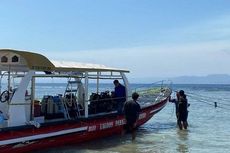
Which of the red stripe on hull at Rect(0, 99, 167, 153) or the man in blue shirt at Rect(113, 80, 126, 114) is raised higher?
the man in blue shirt at Rect(113, 80, 126, 114)

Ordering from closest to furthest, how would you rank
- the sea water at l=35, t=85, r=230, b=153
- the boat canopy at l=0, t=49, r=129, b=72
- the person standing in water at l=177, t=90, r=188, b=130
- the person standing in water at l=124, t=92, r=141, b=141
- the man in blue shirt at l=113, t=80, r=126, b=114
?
the boat canopy at l=0, t=49, r=129, b=72 < the sea water at l=35, t=85, r=230, b=153 < the person standing in water at l=124, t=92, r=141, b=141 < the man in blue shirt at l=113, t=80, r=126, b=114 < the person standing in water at l=177, t=90, r=188, b=130

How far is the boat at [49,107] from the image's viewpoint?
1118 cm

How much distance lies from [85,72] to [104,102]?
79.3 inches

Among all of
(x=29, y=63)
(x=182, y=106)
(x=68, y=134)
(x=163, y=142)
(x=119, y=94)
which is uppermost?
(x=29, y=63)

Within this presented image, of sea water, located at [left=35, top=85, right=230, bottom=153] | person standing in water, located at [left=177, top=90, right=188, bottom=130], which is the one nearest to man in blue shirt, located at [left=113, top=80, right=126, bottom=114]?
sea water, located at [left=35, top=85, right=230, bottom=153]

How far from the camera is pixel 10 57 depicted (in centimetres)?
1196

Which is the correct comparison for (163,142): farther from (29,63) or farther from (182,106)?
(29,63)

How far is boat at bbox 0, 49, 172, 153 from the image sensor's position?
1118 centimetres

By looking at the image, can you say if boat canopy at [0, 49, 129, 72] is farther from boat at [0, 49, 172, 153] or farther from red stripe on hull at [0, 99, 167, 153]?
red stripe on hull at [0, 99, 167, 153]

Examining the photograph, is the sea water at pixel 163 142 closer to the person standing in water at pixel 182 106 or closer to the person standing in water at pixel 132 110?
the person standing in water at pixel 182 106

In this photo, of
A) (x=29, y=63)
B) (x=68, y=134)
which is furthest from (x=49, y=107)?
(x=29, y=63)

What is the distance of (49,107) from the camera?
518 inches

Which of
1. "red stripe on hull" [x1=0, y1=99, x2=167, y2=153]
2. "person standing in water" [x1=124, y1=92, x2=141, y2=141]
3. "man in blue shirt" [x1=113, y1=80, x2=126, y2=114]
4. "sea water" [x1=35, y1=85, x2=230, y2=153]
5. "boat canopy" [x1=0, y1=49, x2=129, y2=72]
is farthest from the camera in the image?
"man in blue shirt" [x1=113, y1=80, x2=126, y2=114]

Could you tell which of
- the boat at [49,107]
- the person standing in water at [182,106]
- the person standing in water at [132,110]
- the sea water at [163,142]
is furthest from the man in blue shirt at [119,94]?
the person standing in water at [182,106]
